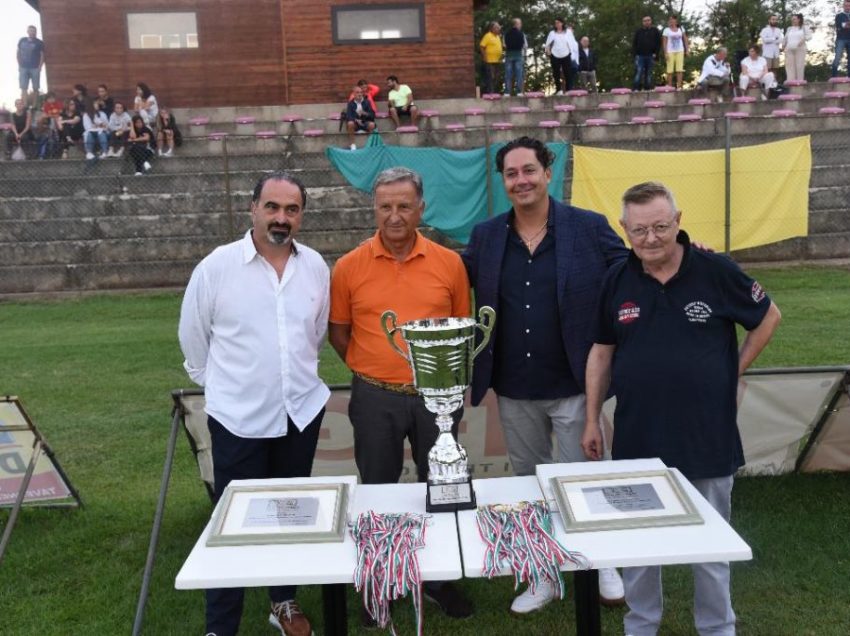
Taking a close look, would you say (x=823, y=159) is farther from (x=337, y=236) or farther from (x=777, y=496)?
(x=777, y=496)

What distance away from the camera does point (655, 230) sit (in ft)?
8.71

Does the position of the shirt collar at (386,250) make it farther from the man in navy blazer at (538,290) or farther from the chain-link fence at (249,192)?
the chain-link fence at (249,192)

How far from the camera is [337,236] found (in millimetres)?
13695

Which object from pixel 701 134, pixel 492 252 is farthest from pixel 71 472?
pixel 701 134

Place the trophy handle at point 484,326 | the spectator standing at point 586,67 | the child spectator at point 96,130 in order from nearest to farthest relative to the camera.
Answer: the trophy handle at point 484,326, the child spectator at point 96,130, the spectator standing at point 586,67

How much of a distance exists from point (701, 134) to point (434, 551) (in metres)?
14.7

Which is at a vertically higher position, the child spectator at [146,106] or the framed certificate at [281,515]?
the child spectator at [146,106]

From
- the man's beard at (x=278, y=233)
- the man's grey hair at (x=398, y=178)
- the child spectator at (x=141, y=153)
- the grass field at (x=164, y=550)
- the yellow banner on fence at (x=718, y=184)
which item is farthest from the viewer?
the child spectator at (x=141, y=153)

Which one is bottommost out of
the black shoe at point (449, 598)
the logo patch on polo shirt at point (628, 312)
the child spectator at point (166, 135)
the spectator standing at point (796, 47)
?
the black shoe at point (449, 598)

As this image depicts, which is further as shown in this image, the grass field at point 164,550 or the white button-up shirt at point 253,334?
the grass field at point 164,550

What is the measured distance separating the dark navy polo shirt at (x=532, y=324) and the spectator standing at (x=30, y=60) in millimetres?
16585

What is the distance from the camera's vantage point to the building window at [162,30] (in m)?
17.6

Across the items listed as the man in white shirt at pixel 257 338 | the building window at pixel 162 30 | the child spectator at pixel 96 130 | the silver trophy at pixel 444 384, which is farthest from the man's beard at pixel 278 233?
the building window at pixel 162 30

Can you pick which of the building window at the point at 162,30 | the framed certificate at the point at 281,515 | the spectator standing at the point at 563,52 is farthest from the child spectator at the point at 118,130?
the framed certificate at the point at 281,515
